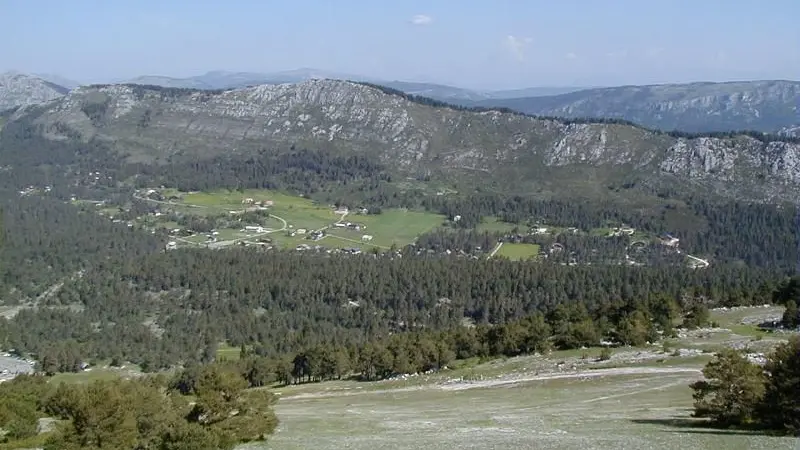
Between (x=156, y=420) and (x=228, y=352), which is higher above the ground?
(x=156, y=420)

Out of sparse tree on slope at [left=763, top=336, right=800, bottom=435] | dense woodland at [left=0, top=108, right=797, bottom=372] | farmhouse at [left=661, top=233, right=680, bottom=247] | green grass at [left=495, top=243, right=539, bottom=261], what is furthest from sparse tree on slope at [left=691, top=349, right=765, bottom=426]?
farmhouse at [left=661, top=233, right=680, bottom=247]

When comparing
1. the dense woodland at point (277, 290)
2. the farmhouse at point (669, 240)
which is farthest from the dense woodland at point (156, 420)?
the farmhouse at point (669, 240)

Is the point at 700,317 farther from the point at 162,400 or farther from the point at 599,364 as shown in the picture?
the point at 162,400

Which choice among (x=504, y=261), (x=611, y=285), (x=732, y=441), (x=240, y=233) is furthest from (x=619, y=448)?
(x=240, y=233)

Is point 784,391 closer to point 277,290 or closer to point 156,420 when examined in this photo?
point 156,420

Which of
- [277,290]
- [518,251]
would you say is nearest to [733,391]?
[277,290]

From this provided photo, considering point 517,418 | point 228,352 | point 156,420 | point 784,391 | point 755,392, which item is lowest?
point 228,352

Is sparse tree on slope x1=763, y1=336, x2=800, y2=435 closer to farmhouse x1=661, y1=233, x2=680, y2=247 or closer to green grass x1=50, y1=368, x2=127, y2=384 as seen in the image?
green grass x1=50, y1=368, x2=127, y2=384

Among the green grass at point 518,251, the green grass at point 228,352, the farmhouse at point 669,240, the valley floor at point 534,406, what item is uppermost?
the valley floor at point 534,406

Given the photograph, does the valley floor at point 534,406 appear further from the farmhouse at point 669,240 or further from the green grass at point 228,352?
the farmhouse at point 669,240
